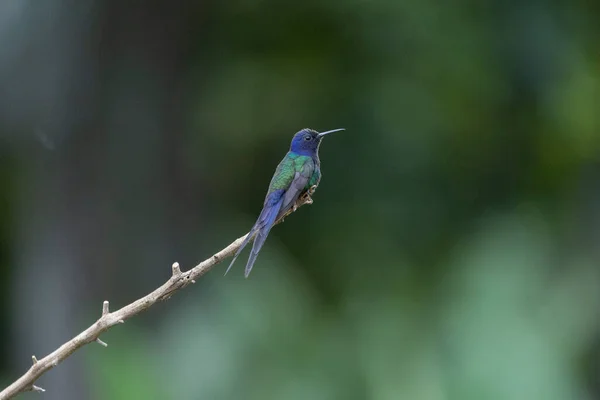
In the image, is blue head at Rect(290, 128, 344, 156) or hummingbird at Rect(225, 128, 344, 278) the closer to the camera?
hummingbird at Rect(225, 128, 344, 278)

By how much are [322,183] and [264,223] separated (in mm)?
4486

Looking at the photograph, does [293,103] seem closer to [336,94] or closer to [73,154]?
[336,94]

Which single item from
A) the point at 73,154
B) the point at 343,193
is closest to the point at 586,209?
the point at 343,193

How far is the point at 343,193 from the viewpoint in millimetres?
7121

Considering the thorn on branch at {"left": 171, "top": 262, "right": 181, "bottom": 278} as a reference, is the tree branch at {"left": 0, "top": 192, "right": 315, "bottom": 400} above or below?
below

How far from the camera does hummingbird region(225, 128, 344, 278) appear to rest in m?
2.46

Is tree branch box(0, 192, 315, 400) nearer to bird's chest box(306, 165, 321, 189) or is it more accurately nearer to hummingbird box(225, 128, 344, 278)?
hummingbird box(225, 128, 344, 278)

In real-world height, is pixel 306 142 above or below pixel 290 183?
above

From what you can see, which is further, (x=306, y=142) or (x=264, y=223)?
(x=306, y=142)

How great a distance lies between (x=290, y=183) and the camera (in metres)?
2.74

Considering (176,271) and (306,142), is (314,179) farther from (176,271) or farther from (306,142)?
(176,271)

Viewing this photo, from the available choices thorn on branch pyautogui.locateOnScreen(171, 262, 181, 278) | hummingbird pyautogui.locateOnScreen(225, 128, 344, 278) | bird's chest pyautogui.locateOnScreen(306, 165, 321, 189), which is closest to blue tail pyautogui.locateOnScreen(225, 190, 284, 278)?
hummingbird pyautogui.locateOnScreen(225, 128, 344, 278)

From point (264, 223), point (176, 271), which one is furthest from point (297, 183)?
point (176, 271)

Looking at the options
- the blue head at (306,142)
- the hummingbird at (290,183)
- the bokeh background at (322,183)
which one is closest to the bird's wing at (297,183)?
the hummingbird at (290,183)
